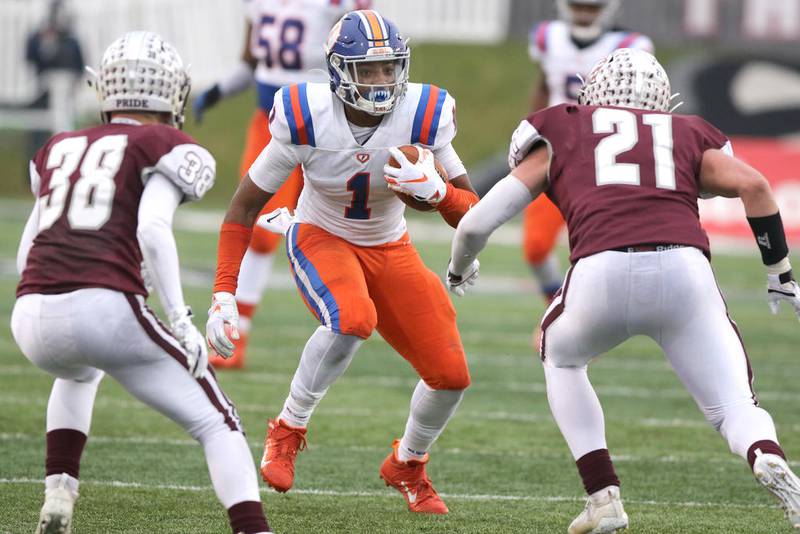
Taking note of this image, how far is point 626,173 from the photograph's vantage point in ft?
12.3

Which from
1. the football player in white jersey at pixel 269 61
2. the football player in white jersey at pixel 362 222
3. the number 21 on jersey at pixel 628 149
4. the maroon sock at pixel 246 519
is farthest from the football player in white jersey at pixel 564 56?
the maroon sock at pixel 246 519

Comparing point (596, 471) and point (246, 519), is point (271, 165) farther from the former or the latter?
point (596, 471)

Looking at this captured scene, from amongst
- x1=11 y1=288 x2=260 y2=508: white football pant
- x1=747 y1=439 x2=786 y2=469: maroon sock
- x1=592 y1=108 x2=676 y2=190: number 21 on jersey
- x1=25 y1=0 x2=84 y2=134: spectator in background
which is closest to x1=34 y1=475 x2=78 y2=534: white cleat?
x1=11 y1=288 x2=260 y2=508: white football pant

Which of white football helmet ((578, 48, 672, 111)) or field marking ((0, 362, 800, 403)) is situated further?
field marking ((0, 362, 800, 403))

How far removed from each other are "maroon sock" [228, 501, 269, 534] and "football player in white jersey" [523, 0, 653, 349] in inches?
175

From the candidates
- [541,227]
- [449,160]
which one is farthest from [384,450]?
[541,227]

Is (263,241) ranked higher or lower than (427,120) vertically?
lower

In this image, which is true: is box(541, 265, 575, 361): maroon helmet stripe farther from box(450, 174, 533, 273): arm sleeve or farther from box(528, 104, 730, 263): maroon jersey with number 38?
box(450, 174, 533, 273): arm sleeve

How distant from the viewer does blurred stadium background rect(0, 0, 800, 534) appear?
438 centimetres

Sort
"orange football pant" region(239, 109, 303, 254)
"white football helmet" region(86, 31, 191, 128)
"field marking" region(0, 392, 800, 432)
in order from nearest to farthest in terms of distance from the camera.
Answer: "white football helmet" region(86, 31, 191, 128) → "field marking" region(0, 392, 800, 432) → "orange football pant" region(239, 109, 303, 254)

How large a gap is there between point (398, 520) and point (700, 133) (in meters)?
1.54

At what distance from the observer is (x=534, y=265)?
26.0 feet

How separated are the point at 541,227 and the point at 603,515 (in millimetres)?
4103

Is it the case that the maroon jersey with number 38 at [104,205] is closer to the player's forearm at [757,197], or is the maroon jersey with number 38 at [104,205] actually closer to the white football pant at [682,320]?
the white football pant at [682,320]
